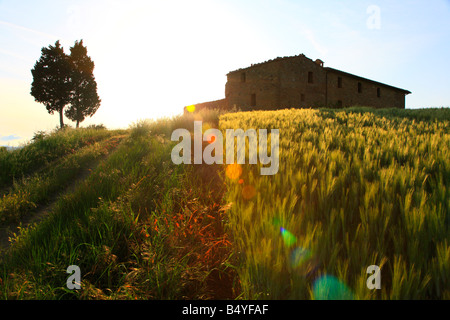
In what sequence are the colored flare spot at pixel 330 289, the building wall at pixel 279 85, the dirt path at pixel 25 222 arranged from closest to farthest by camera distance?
1. the colored flare spot at pixel 330 289
2. the dirt path at pixel 25 222
3. the building wall at pixel 279 85

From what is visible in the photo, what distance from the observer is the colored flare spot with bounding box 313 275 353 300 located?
0.98 m

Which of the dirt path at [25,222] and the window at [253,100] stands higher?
the window at [253,100]

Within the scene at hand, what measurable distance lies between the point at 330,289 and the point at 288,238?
1.00 ft

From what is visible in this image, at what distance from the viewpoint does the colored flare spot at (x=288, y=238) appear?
1.25m

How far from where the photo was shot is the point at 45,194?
15.6 ft

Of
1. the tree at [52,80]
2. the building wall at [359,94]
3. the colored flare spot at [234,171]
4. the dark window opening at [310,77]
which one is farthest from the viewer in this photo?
the building wall at [359,94]

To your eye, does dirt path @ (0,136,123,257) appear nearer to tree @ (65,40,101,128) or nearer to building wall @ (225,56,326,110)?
building wall @ (225,56,326,110)

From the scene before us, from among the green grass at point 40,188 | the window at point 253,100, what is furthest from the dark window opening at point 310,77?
the green grass at point 40,188

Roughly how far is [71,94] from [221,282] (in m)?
36.6

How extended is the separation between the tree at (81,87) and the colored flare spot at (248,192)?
35193 millimetres

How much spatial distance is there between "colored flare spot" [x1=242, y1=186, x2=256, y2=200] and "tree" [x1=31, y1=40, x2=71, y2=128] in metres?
33.8

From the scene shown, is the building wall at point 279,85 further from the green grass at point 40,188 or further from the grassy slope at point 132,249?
the grassy slope at point 132,249
